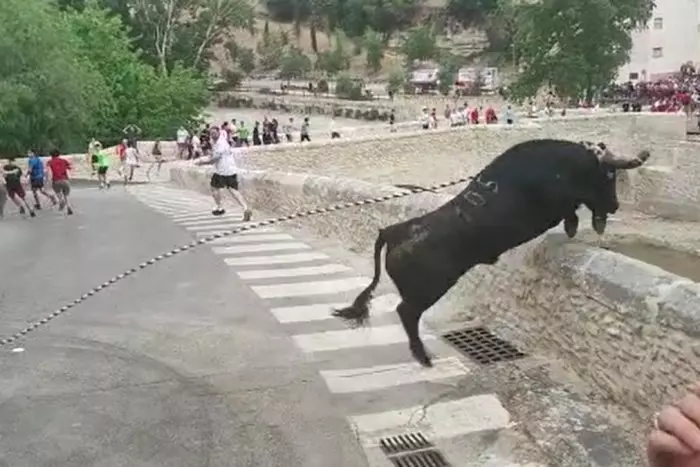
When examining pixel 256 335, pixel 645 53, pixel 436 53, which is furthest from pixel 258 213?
pixel 436 53

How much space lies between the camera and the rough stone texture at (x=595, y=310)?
6.48m

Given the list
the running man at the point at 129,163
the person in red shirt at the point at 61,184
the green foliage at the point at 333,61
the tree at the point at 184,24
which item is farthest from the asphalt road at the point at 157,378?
the green foliage at the point at 333,61

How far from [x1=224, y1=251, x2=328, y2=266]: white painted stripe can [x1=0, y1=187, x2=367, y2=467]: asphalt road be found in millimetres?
391

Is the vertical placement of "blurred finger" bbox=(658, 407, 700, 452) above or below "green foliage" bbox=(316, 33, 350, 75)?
above

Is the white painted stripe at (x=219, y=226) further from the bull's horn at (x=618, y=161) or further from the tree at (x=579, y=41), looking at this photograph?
the tree at (x=579, y=41)

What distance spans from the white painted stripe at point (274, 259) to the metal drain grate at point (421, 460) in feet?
22.1

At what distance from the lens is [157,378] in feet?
27.9

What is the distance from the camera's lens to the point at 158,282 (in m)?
12.4

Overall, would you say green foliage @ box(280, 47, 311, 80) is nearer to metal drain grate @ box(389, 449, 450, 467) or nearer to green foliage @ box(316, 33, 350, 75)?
green foliage @ box(316, 33, 350, 75)

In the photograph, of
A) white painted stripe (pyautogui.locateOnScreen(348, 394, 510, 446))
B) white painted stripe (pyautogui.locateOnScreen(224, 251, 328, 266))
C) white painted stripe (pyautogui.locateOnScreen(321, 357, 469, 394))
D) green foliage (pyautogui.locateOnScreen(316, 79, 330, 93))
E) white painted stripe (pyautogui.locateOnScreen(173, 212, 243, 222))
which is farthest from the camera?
green foliage (pyautogui.locateOnScreen(316, 79, 330, 93))

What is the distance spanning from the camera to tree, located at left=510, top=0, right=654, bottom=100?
46594mm

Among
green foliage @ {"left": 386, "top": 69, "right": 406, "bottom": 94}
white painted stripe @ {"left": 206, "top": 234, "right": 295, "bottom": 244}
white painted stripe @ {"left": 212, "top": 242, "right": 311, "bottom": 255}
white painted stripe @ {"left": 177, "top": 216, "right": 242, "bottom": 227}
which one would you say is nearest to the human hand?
white painted stripe @ {"left": 212, "top": 242, "right": 311, "bottom": 255}

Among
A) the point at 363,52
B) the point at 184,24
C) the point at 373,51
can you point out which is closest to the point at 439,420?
the point at 184,24

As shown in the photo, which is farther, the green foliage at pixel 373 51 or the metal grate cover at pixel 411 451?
the green foliage at pixel 373 51
